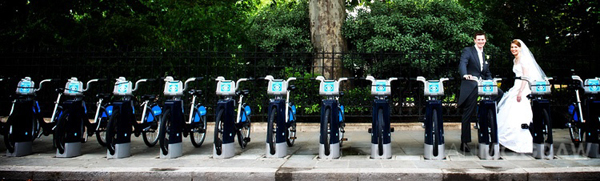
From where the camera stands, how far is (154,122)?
285 inches

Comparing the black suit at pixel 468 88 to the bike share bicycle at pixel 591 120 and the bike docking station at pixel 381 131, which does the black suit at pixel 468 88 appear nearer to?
the bike share bicycle at pixel 591 120

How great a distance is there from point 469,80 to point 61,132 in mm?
6165

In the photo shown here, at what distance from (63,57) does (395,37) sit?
310 inches

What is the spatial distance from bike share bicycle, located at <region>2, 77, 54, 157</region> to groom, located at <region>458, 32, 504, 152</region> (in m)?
6.46

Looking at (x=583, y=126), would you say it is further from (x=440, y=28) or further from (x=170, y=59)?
(x=170, y=59)

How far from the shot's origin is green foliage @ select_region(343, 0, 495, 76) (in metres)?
10.8

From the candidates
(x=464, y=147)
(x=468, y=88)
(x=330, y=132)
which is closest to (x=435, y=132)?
(x=464, y=147)

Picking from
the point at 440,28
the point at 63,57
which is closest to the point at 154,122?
the point at 63,57

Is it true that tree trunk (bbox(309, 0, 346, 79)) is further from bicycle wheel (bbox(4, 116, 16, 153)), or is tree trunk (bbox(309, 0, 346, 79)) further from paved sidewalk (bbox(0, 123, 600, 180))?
bicycle wheel (bbox(4, 116, 16, 153))

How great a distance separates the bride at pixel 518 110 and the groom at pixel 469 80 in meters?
0.24

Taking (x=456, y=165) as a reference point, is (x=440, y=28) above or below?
above

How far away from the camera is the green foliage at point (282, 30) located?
1185cm

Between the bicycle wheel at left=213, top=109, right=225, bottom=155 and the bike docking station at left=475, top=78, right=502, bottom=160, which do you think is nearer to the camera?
the bike docking station at left=475, top=78, right=502, bottom=160

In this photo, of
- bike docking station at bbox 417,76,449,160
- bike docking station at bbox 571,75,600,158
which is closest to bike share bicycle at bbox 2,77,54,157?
bike docking station at bbox 417,76,449,160
